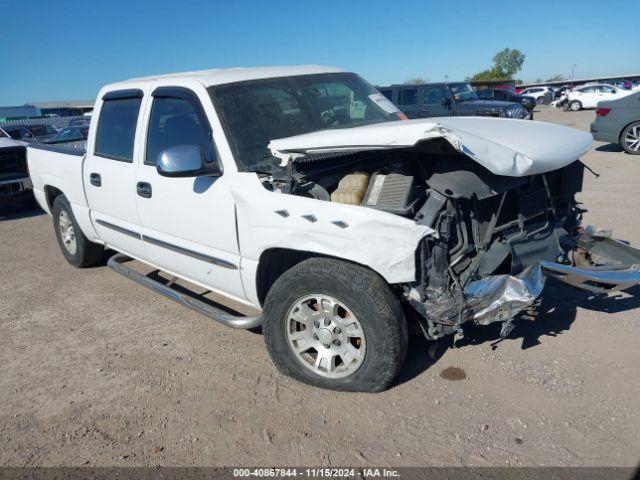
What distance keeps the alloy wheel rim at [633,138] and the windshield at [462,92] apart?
6144 millimetres

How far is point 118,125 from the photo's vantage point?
4.69 m

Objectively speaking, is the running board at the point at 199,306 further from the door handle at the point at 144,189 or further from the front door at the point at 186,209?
the door handle at the point at 144,189

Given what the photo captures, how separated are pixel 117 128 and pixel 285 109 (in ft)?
→ 5.60

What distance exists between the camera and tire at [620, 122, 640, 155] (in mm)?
11617

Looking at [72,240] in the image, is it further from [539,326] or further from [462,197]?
[539,326]

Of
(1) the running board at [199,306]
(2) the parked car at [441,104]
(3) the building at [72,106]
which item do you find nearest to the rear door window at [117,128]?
(1) the running board at [199,306]

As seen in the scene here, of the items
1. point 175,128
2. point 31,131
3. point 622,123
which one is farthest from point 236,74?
point 31,131

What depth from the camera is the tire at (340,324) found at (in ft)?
9.80

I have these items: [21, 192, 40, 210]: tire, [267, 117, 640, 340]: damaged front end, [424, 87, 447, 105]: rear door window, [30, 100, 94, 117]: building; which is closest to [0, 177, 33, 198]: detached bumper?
[21, 192, 40, 210]: tire

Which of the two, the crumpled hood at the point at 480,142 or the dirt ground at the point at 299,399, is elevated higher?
the crumpled hood at the point at 480,142

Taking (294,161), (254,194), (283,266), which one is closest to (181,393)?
(283,266)

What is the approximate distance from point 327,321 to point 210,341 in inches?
53.1

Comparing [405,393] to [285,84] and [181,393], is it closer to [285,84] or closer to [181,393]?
[181,393]

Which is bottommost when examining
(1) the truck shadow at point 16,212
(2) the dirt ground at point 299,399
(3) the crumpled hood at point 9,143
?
(2) the dirt ground at point 299,399
